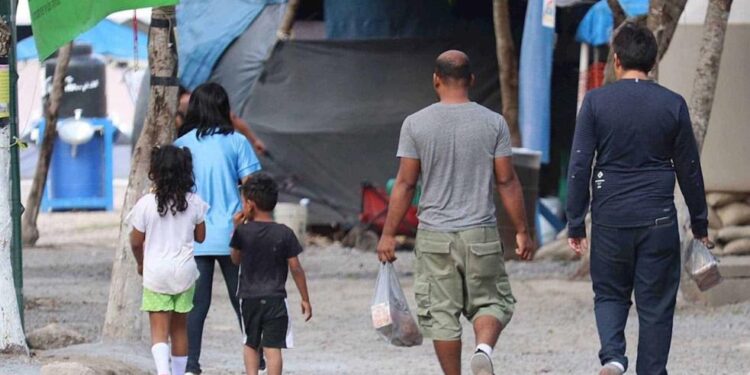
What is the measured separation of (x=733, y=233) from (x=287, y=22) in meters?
7.71

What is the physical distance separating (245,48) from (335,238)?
8.77 feet

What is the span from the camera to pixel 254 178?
7137mm

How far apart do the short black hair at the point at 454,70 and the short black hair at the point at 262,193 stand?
40.8 inches

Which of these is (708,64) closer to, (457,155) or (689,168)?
(689,168)

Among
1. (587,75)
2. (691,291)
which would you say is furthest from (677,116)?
(587,75)

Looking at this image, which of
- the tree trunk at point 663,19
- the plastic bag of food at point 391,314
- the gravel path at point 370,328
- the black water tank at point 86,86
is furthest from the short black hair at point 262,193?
the black water tank at point 86,86

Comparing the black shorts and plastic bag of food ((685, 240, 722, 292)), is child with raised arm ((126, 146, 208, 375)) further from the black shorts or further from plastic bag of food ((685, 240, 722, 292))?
plastic bag of food ((685, 240, 722, 292))

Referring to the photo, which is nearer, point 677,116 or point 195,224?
point 677,116

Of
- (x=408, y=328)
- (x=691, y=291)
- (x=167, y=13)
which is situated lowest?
(x=691, y=291)

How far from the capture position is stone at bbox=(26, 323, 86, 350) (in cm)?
891

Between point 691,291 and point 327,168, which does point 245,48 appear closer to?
point 327,168

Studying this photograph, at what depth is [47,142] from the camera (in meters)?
17.5

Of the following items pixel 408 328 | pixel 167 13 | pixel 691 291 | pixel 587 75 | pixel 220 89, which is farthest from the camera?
pixel 587 75

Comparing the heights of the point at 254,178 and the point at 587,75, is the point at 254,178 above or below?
above
